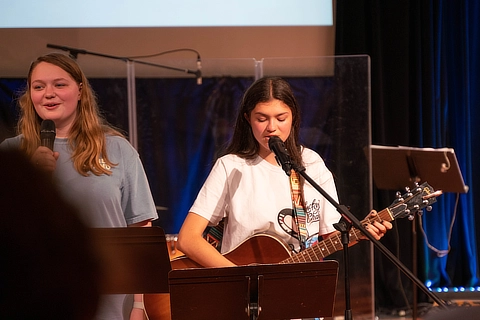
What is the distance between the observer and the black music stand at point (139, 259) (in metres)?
2.27

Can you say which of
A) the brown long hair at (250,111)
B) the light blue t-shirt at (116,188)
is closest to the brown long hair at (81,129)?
the light blue t-shirt at (116,188)

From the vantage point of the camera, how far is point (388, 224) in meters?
2.77

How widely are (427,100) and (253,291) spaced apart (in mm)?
3676

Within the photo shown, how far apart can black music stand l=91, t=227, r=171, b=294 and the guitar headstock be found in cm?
103

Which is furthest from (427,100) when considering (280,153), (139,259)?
(139,259)

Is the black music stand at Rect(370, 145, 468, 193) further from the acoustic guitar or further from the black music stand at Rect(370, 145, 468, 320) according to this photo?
the acoustic guitar

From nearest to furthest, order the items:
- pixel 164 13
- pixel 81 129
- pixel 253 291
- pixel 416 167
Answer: pixel 253 291
pixel 81 129
pixel 416 167
pixel 164 13

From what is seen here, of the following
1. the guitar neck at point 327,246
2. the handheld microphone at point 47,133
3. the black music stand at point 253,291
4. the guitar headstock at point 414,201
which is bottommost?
the black music stand at point 253,291

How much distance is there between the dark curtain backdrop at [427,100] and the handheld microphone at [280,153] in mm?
2967

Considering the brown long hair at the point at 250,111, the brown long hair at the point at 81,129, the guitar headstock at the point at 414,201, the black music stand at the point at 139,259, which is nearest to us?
the black music stand at the point at 139,259

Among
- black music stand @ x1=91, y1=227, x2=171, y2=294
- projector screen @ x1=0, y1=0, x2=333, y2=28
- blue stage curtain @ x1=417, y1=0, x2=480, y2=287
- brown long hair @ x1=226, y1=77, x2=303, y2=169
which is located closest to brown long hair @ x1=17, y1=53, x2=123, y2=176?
black music stand @ x1=91, y1=227, x2=171, y2=294

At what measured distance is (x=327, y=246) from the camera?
2891mm

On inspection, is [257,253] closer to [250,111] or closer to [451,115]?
[250,111]

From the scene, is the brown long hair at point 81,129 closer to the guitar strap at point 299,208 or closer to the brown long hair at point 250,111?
the brown long hair at point 250,111
